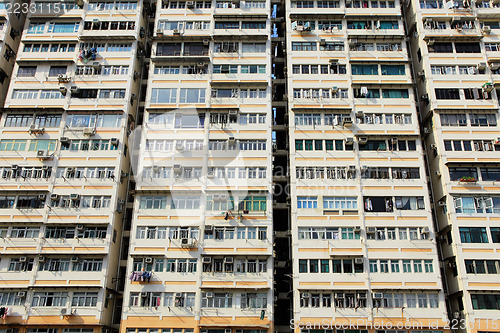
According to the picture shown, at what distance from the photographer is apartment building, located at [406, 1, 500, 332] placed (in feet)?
91.2

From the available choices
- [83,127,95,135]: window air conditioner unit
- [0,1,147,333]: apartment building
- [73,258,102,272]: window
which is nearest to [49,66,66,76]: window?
[0,1,147,333]: apartment building

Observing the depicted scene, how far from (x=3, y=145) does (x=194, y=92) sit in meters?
13.3

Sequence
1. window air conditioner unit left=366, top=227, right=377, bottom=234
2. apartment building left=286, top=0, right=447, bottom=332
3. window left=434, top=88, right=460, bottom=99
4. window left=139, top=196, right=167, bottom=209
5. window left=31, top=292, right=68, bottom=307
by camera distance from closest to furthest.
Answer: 1. apartment building left=286, top=0, right=447, bottom=332
2. window left=31, top=292, right=68, bottom=307
3. window air conditioner unit left=366, top=227, right=377, bottom=234
4. window left=139, top=196, right=167, bottom=209
5. window left=434, top=88, right=460, bottom=99

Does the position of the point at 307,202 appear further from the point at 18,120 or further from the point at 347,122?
the point at 18,120

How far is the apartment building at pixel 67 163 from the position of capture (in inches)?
1102

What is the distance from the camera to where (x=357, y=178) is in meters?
30.9

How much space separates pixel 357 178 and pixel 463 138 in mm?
7575

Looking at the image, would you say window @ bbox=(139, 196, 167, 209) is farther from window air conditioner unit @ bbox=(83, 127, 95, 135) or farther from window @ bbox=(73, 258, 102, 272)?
window air conditioner unit @ bbox=(83, 127, 95, 135)

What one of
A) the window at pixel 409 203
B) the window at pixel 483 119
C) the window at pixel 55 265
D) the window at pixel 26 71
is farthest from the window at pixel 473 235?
the window at pixel 26 71

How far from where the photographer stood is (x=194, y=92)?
3372cm

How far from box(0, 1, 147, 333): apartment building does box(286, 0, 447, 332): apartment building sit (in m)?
11.5

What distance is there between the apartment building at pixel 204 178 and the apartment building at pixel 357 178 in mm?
2179

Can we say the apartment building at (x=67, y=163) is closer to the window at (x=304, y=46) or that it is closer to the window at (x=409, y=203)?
the window at (x=304, y=46)

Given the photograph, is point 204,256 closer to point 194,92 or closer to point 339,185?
point 339,185
